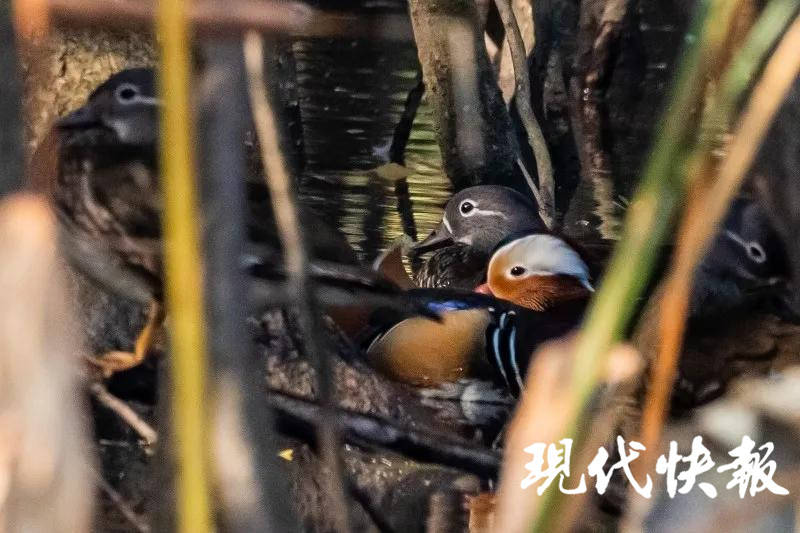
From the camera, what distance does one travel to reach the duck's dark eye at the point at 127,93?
230cm

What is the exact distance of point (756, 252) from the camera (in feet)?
6.40

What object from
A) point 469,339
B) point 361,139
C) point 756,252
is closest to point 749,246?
point 756,252

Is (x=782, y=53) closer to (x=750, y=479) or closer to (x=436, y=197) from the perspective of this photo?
(x=750, y=479)

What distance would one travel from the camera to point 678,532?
0.84 m

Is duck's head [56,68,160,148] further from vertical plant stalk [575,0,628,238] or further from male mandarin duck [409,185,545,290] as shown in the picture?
vertical plant stalk [575,0,628,238]

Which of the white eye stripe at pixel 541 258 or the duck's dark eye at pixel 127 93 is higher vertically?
the duck's dark eye at pixel 127 93

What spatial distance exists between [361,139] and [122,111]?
2394 mm

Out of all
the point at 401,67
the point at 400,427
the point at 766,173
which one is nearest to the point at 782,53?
the point at 766,173

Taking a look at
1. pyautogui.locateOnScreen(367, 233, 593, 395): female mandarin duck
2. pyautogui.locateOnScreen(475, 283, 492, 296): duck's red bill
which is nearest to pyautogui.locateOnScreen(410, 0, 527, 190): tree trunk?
pyautogui.locateOnScreen(475, 283, 492, 296): duck's red bill

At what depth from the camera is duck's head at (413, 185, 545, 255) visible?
12.5ft

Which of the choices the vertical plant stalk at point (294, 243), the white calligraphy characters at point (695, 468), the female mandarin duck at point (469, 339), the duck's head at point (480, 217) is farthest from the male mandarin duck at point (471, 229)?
the vertical plant stalk at point (294, 243)

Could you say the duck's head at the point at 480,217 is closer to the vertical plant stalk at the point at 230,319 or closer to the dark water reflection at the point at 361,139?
the dark water reflection at the point at 361,139

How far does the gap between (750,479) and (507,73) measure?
3.64m

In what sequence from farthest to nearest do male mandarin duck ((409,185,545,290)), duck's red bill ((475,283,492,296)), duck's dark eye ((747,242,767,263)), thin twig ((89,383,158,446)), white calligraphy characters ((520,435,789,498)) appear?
1. male mandarin duck ((409,185,545,290))
2. duck's red bill ((475,283,492,296))
3. duck's dark eye ((747,242,767,263))
4. thin twig ((89,383,158,446))
5. white calligraphy characters ((520,435,789,498))
